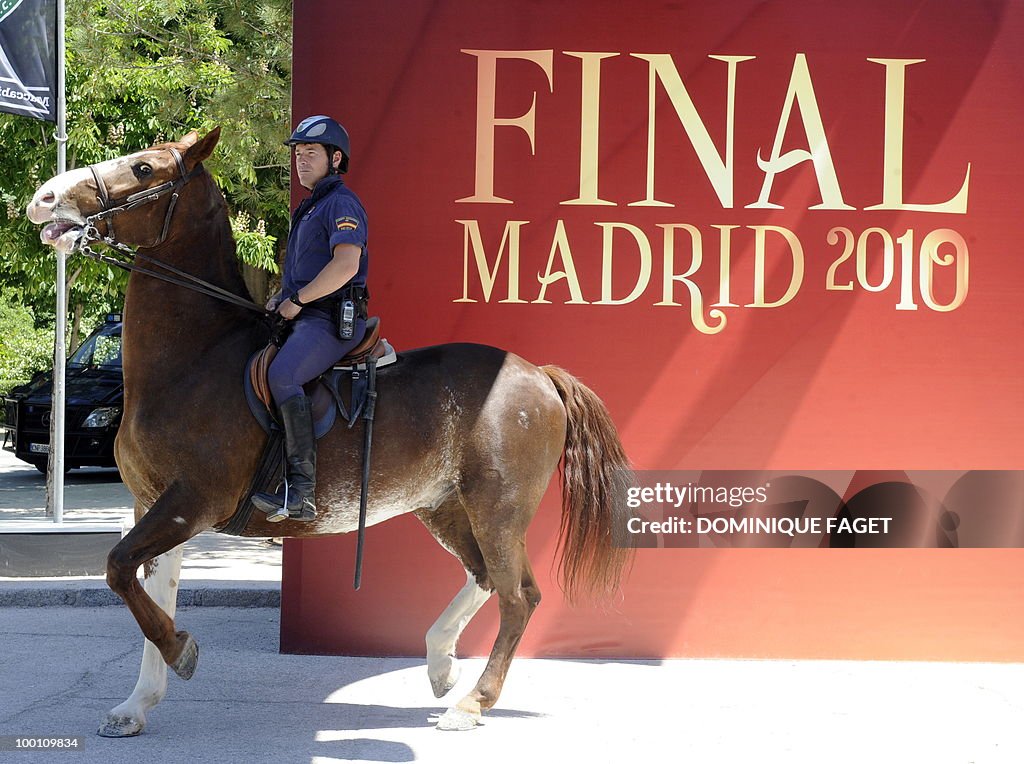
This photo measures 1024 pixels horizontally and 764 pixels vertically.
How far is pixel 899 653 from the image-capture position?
23.2 feet

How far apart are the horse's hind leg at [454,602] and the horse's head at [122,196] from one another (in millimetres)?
1989

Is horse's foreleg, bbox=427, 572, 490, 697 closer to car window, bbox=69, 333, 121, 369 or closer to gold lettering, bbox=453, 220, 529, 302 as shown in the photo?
gold lettering, bbox=453, 220, 529, 302

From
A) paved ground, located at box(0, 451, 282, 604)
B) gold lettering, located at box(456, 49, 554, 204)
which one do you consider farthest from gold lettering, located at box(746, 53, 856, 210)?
paved ground, located at box(0, 451, 282, 604)

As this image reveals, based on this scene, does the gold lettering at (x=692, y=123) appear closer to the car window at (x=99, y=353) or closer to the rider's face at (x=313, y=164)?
the rider's face at (x=313, y=164)

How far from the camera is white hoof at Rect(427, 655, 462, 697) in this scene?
592 cm

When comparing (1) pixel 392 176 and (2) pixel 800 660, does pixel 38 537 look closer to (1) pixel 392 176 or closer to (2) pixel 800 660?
(1) pixel 392 176

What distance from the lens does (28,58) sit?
895 centimetres

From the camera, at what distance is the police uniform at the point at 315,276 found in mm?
5273

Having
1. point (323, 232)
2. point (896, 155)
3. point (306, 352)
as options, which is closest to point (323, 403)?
point (306, 352)

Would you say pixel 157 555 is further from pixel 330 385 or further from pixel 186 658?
pixel 330 385

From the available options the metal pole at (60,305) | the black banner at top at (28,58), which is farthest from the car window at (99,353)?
the black banner at top at (28,58)

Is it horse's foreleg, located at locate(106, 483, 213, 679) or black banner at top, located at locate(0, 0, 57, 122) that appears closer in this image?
horse's foreleg, located at locate(106, 483, 213, 679)

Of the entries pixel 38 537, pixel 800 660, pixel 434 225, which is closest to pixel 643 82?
pixel 434 225

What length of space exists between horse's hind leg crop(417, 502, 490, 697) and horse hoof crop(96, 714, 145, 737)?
56.5 inches
